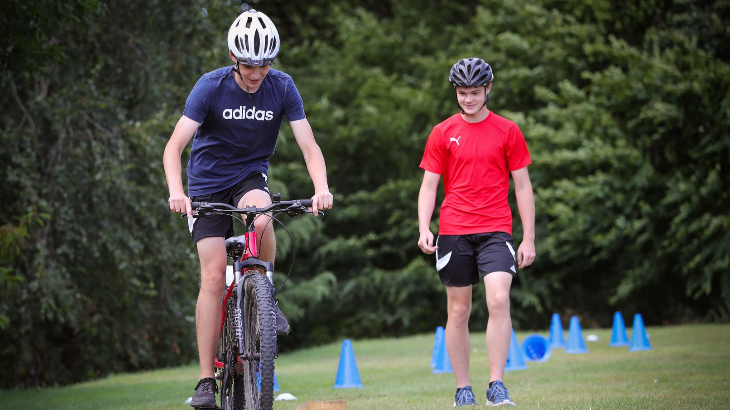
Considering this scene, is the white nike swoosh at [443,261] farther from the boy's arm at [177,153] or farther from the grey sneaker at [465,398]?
the boy's arm at [177,153]

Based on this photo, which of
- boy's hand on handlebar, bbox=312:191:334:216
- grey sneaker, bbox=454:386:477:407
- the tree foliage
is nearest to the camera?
boy's hand on handlebar, bbox=312:191:334:216

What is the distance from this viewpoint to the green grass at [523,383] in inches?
235

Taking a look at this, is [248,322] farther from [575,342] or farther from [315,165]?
[575,342]

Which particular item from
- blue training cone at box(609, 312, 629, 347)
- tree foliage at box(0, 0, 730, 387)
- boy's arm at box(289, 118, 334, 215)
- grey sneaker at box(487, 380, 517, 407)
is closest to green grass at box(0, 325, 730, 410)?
grey sneaker at box(487, 380, 517, 407)

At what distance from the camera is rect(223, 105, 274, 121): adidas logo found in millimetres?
5051

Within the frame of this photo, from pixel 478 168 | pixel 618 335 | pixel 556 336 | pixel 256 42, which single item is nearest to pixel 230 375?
pixel 256 42

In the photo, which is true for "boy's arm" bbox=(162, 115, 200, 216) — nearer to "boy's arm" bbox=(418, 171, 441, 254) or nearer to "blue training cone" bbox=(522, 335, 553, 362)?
"boy's arm" bbox=(418, 171, 441, 254)

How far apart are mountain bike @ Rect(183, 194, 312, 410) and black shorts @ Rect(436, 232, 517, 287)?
1.56 meters

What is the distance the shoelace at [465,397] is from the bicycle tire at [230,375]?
154cm

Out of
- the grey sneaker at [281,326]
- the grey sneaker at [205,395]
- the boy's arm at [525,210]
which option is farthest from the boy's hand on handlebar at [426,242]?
the grey sneaker at [205,395]

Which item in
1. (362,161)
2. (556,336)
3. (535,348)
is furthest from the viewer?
(362,161)

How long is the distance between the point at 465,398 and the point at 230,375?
1.67m

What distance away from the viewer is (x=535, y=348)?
391 inches

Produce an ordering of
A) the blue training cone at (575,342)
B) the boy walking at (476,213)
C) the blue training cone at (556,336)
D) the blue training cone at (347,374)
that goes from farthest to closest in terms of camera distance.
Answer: the blue training cone at (556,336), the blue training cone at (575,342), the blue training cone at (347,374), the boy walking at (476,213)
